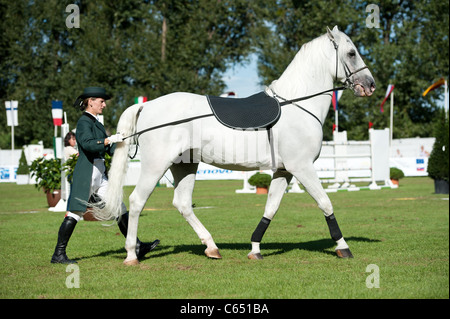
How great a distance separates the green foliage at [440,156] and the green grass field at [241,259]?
536 centimetres

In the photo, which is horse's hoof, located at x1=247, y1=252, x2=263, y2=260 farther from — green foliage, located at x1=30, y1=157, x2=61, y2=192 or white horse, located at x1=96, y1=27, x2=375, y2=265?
green foliage, located at x1=30, y1=157, x2=61, y2=192

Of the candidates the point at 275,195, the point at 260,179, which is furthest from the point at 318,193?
the point at 260,179

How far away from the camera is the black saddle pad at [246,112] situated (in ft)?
21.6

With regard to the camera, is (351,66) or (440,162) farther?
(440,162)

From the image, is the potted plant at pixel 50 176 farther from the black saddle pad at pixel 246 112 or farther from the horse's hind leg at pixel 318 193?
the horse's hind leg at pixel 318 193

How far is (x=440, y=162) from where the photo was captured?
1792 cm

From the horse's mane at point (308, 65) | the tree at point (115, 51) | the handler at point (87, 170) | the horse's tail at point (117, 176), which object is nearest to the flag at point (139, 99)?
the handler at point (87, 170)

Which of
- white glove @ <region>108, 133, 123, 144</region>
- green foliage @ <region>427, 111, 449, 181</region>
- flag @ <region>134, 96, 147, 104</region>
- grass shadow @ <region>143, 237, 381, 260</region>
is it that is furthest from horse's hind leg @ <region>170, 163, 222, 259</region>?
flag @ <region>134, 96, 147, 104</region>

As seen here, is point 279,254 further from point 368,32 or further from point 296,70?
point 368,32

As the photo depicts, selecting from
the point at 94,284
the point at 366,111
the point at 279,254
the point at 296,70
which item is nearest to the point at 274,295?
the point at 94,284

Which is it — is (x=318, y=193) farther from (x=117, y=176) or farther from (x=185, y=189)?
(x=117, y=176)

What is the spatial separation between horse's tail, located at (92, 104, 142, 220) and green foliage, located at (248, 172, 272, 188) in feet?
41.6

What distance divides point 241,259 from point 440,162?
12.9 m

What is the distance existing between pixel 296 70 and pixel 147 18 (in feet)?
130
